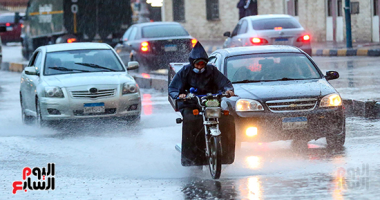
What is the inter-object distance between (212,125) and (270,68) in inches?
117

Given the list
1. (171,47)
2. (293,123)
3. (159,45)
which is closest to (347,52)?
(171,47)

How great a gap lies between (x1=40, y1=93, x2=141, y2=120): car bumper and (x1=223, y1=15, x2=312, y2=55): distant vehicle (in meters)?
9.28

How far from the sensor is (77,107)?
1270cm

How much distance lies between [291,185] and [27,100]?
305 inches

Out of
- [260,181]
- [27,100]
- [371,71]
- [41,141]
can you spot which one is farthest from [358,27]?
[260,181]

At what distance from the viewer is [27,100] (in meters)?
14.1

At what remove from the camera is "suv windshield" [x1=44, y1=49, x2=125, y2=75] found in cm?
1379

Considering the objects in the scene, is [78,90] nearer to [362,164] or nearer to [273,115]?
[273,115]

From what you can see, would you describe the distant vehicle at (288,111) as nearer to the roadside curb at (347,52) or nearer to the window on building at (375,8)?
the roadside curb at (347,52)

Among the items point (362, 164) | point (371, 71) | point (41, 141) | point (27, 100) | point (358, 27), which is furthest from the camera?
point (358, 27)

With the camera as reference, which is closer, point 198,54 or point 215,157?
point 215,157

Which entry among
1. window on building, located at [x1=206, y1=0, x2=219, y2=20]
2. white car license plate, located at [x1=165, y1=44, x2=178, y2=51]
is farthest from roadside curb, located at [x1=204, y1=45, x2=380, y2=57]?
window on building, located at [x1=206, y1=0, x2=219, y2=20]

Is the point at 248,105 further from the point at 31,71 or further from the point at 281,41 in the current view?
the point at 281,41

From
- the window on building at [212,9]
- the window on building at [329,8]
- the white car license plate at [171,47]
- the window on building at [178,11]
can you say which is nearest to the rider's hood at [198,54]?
the white car license plate at [171,47]
